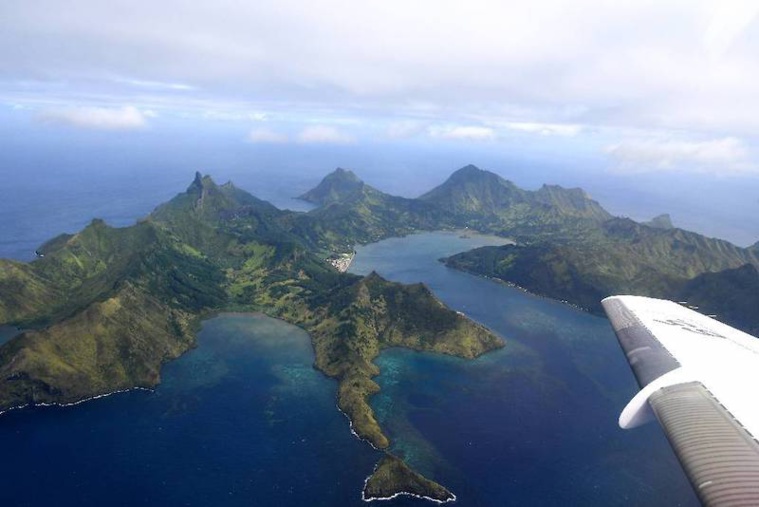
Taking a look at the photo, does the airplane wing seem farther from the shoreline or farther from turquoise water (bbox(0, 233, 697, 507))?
the shoreline

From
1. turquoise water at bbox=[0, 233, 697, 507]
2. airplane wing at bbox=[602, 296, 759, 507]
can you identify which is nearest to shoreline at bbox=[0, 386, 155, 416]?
turquoise water at bbox=[0, 233, 697, 507]

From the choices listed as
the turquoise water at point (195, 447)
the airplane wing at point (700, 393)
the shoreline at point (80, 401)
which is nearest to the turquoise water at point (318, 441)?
the turquoise water at point (195, 447)

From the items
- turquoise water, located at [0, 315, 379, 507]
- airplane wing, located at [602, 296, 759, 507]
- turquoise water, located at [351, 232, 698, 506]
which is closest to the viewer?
airplane wing, located at [602, 296, 759, 507]

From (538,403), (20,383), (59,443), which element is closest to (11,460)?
→ (59,443)

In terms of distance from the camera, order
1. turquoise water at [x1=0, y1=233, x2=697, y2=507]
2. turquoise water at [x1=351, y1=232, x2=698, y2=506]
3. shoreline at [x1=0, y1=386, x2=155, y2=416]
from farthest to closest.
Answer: shoreline at [x1=0, y1=386, x2=155, y2=416] < turquoise water at [x1=351, y1=232, x2=698, y2=506] < turquoise water at [x1=0, y1=233, x2=697, y2=507]

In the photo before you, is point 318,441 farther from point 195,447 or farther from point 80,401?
point 80,401

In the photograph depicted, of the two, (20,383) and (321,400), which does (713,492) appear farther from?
(20,383)

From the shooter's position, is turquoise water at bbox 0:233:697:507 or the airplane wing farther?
turquoise water at bbox 0:233:697:507

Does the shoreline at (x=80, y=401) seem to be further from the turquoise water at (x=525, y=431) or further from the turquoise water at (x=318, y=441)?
the turquoise water at (x=525, y=431)

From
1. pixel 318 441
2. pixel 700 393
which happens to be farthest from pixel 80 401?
pixel 700 393
